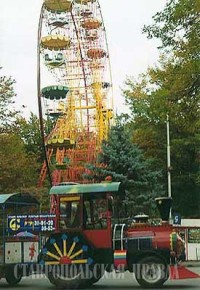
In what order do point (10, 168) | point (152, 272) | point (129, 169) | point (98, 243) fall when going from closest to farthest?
point (152, 272) → point (98, 243) → point (10, 168) → point (129, 169)

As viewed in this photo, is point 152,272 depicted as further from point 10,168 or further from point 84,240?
point 10,168

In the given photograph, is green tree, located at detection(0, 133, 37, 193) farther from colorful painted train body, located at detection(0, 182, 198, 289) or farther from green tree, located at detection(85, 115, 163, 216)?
colorful painted train body, located at detection(0, 182, 198, 289)

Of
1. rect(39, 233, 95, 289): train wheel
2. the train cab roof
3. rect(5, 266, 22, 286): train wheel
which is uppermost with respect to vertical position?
the train cab roof

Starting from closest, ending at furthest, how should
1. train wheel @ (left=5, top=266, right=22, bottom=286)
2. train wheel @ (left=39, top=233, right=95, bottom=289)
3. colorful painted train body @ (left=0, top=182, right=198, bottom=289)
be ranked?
1. colorful painted train body @ (left=0, top=182, right=198, bottom=289)
2. train wheel @ (left=39, top=233, right=95, bottom=289)
3. train wheel @ (left=5, top=266, right=22, bottom=286)

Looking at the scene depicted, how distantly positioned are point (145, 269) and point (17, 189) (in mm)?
18773

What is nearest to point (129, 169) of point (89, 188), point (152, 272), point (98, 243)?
point (89, 188)

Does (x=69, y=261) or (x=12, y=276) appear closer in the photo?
(x=69, y=261)

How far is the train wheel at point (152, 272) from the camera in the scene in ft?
49.6

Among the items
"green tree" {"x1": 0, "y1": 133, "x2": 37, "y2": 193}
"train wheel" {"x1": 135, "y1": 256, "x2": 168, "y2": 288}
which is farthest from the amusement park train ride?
"green tree" {"x1": 0, "y1": 133, "x2": 37, "y2": 193}

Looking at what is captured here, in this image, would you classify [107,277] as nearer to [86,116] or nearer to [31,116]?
[86,116]

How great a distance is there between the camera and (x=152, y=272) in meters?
15.2

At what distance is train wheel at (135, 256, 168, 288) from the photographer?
1511 cm

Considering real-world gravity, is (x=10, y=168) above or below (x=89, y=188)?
above

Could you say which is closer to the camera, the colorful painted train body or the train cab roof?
the colorful painted train body
